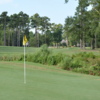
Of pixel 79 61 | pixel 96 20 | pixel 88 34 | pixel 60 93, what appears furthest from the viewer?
pixel 88 34

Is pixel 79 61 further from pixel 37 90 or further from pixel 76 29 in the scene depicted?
pixel 76 29

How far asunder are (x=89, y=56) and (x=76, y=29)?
38.1m

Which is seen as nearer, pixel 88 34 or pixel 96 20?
pixel 96 20

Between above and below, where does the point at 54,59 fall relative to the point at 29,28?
below

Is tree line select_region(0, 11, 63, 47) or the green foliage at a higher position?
tree line select_region(0, 11, 63, 47)

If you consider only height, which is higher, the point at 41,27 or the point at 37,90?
the point at 41,27

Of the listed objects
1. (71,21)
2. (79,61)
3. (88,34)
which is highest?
(71,21)

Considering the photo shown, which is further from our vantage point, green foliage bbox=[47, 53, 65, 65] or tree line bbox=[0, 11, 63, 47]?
tree line bbox=[0, 11, 63, 47]

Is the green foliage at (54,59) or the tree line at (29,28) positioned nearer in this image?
the green foliage at (54,59)

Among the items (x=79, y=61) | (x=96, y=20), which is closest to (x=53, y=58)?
(x=79, y=61)

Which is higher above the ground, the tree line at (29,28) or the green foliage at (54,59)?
the tree line at (29,28)

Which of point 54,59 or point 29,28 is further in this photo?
point 29,28

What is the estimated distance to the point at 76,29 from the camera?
6228 centimetres

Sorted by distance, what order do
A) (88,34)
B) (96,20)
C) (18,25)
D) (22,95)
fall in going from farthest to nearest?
1. (18,25)
2. (88,34)
3. (96,20)
4. (22,95)
